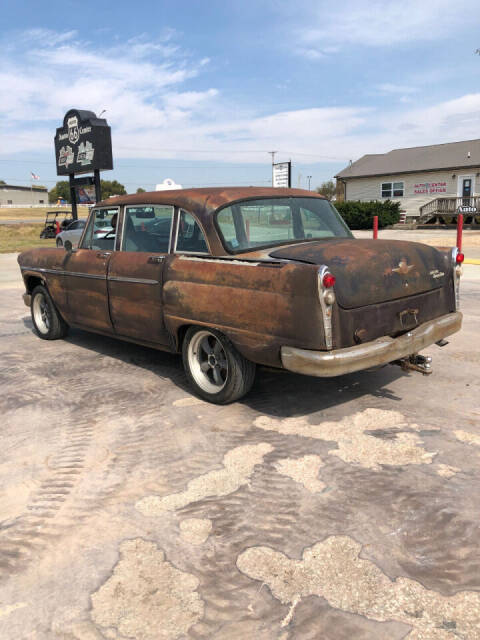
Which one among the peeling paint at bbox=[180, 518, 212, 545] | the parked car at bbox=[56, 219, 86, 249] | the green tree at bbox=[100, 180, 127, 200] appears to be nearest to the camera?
the peeling paint at bbox=[180, 518, 212, 545]

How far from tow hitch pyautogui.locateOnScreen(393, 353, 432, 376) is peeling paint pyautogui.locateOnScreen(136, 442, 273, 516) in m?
1.42

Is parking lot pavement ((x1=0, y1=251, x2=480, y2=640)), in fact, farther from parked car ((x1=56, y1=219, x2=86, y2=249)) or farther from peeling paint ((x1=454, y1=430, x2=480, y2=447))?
parked car ((x1=56, y1=219, x2=86, y2=249))

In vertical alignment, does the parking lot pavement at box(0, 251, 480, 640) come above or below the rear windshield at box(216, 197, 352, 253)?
below

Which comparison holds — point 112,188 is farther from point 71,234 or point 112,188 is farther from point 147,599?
point 147,599

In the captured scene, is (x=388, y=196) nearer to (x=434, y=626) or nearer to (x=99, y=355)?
(x=99, y=355)

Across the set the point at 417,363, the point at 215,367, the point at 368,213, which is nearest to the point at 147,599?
the point at 215,367

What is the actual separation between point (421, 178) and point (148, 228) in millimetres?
33044

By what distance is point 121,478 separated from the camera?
320 cm

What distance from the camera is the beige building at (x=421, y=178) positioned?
32.2m

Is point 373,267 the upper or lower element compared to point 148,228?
lower

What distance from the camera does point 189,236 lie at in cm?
446

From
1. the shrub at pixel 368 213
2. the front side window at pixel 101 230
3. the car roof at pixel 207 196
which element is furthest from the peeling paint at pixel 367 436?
the shrub at pixel 368 213

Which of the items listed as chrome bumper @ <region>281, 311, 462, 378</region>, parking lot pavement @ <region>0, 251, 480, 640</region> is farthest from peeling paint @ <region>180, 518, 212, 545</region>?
chrome bumper @ <region>281, 311, 462, 378</region>

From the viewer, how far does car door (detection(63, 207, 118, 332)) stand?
534 centimetres
